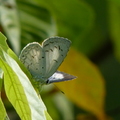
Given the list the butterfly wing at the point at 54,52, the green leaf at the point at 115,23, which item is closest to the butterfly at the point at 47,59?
the butterfly wing at the point at 54,52

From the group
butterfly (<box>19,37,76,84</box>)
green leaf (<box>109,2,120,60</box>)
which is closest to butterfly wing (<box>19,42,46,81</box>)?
butterfly (<box>19,37,76,84</box>)

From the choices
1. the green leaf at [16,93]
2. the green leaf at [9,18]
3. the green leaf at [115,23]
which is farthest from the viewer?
the green leaf at [115,23]

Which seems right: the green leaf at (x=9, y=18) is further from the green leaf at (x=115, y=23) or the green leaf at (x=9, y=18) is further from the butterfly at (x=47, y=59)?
the green leaf at (x=115, y=23)

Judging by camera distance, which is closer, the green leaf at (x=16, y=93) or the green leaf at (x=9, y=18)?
the green leaf at (x=16, y=93)

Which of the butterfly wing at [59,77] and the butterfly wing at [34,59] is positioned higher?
the butterfly wing at [34,59]

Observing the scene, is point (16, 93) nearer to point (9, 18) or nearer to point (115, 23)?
point (9, 18)

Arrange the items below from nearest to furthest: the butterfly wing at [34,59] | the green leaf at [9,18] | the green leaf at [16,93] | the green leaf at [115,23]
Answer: the green leaf at [16,93], the butterfly wing at [34,59], the green leaf at [9,18], the green leaf at [115,23]
